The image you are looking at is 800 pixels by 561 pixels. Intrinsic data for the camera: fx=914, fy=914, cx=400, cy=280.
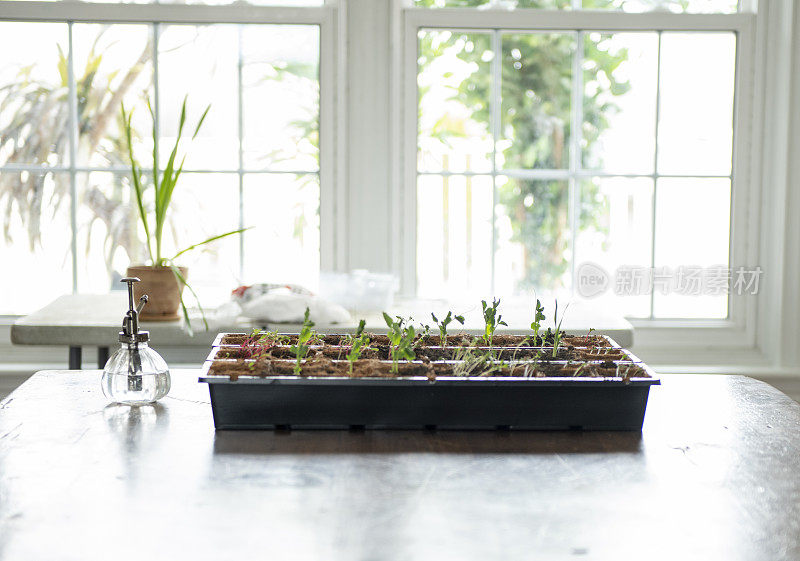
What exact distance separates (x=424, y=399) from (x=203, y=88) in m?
2.03

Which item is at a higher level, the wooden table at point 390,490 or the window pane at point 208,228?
A: the window pane at point 208,228

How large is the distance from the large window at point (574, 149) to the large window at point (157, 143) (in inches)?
16.9

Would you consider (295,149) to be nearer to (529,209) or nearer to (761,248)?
(529,209)

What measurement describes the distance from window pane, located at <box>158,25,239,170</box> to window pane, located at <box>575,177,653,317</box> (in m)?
1.20

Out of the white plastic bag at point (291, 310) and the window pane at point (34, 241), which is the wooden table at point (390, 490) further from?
the window pane at point (34, 241)

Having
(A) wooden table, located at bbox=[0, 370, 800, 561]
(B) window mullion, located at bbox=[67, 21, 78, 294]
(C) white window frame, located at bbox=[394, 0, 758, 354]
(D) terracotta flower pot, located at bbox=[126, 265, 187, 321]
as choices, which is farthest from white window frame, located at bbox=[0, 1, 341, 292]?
(A) wooden table, located at bbox=[0, 370, 800, 561]

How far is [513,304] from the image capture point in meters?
2.79

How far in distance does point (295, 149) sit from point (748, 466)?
2.15 m

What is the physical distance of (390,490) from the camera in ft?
3.37

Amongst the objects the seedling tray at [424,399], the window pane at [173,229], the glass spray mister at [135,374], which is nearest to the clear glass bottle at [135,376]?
the glass spray mister at [135,374]

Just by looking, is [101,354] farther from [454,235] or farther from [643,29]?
[643,29]

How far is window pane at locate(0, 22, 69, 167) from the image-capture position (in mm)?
2955

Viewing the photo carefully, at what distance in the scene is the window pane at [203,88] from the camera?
2.98m

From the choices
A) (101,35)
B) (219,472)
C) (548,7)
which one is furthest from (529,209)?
(219,472)
